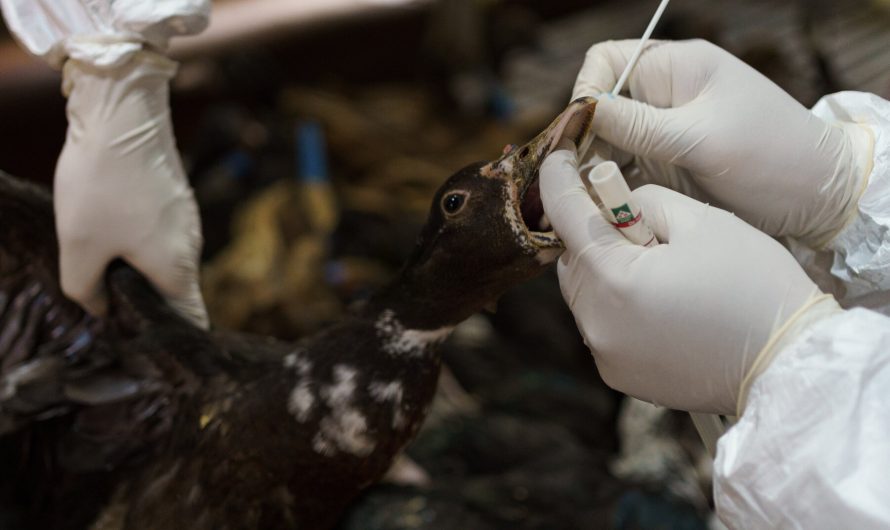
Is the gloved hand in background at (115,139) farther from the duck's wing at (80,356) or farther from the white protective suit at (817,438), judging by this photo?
the white protective suit at (817,438)

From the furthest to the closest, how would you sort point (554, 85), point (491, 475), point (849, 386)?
1. point (554, 85)
2. point (491, 475)
3. point (849, 386)

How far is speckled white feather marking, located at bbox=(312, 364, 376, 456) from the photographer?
965 millimetres

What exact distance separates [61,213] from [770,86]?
966 millimetres

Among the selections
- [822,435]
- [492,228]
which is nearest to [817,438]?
[822,435]

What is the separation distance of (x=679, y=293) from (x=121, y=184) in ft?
2.56

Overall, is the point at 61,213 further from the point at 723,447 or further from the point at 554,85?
the point at 554,85

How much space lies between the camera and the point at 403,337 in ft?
3.23

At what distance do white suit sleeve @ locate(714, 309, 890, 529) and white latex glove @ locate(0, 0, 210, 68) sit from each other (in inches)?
33.1

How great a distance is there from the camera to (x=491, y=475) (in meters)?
1.69

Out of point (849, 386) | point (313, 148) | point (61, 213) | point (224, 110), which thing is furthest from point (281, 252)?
point (849, 386)

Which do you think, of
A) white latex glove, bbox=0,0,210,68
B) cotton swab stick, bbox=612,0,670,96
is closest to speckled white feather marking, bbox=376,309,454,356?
cotton swab stick, bbox=612,0,670,96

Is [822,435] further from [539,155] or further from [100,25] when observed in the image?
[100,25]

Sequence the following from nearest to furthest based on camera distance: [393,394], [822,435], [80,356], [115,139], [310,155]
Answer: [822,435]
[393,394]
[115,139]
[80,356]
[310,155]

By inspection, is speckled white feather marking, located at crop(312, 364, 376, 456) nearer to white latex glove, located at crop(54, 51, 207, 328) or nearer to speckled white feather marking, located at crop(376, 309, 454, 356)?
speckled white feather marking, located at crop(376, 309, 454, 356)
